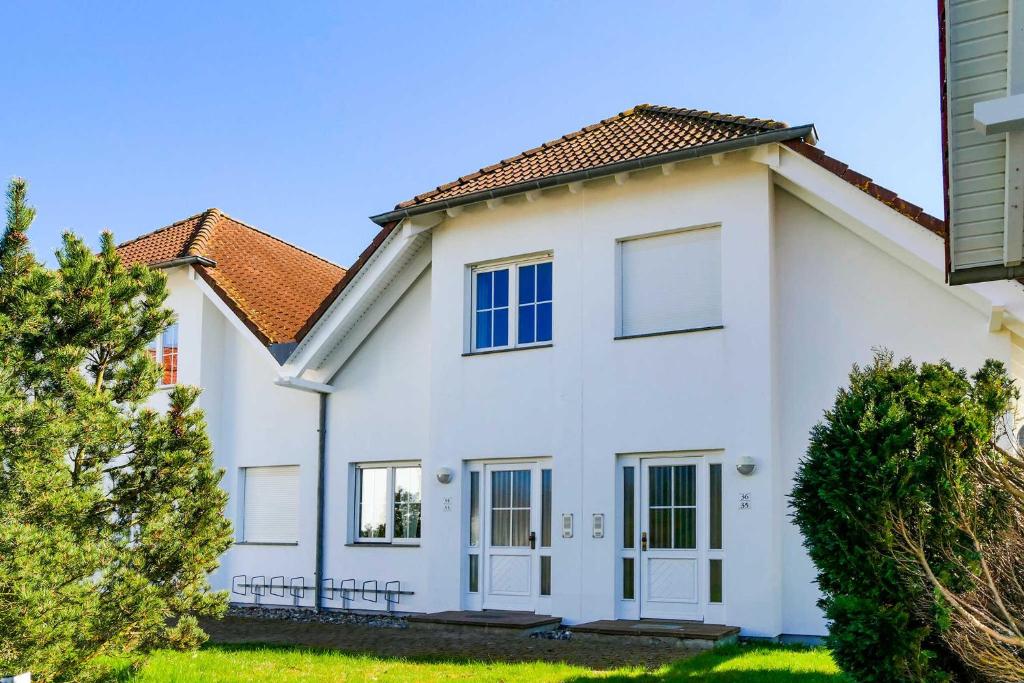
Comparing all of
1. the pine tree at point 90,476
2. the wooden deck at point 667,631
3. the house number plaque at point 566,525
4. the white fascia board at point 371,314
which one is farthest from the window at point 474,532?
the pine tree at point 90,476

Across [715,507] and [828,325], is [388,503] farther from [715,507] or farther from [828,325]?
[828,325]

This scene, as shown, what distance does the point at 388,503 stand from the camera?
1636cm

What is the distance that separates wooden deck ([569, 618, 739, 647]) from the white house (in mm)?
288

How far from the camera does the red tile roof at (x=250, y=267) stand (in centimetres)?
1762

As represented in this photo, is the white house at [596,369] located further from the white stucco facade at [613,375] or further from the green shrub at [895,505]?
the green shrub at [895,505]

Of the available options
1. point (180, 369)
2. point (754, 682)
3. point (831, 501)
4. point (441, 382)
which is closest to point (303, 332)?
point (441, 382)

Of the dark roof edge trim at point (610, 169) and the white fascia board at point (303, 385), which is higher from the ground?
the dark roof edge trim at point (610, 169)

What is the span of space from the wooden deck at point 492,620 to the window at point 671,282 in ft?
12.9

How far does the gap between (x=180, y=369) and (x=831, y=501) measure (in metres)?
13.6

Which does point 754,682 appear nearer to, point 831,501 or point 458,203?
point 831,501

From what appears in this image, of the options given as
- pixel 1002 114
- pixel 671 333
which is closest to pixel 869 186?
pixel 671 333

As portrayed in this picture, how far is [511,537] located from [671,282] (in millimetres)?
4215

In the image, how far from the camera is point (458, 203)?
14.8m

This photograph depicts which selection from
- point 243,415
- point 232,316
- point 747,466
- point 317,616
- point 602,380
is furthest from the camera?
point 243,415
